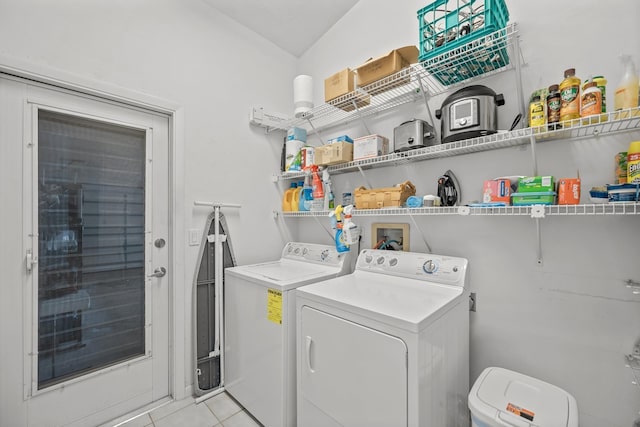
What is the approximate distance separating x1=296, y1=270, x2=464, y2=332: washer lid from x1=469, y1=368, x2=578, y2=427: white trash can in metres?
0.38

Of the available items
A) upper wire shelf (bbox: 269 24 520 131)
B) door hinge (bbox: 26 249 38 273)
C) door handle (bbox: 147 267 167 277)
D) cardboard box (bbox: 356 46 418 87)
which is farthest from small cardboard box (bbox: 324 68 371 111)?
door hinge (bbox: 26 249 38 273)

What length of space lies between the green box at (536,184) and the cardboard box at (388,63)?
97cm

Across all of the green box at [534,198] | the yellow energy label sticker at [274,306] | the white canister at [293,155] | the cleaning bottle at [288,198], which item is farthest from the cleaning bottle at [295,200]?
the green box at [534,198]

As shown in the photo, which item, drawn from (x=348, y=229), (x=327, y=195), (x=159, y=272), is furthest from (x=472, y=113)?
(x=159, y=272)

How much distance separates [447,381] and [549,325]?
62 centimetres

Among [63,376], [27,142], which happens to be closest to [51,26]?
[27,142]

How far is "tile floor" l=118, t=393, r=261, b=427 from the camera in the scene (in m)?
1.84

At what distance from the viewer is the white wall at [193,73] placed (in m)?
1.62

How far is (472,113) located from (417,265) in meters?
0.90

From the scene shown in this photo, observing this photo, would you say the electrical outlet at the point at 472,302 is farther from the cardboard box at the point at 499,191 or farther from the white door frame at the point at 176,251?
the white door frame at the point at 176,251

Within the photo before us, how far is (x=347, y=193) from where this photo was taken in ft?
7.68

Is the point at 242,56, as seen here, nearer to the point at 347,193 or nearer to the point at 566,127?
the point at 347,193

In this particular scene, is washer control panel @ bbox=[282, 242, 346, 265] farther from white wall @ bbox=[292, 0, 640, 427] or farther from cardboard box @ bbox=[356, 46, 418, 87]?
cardboard box @ bbox=[356, 46, 418, 87]

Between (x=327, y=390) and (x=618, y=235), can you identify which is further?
(x=327, y=390)
